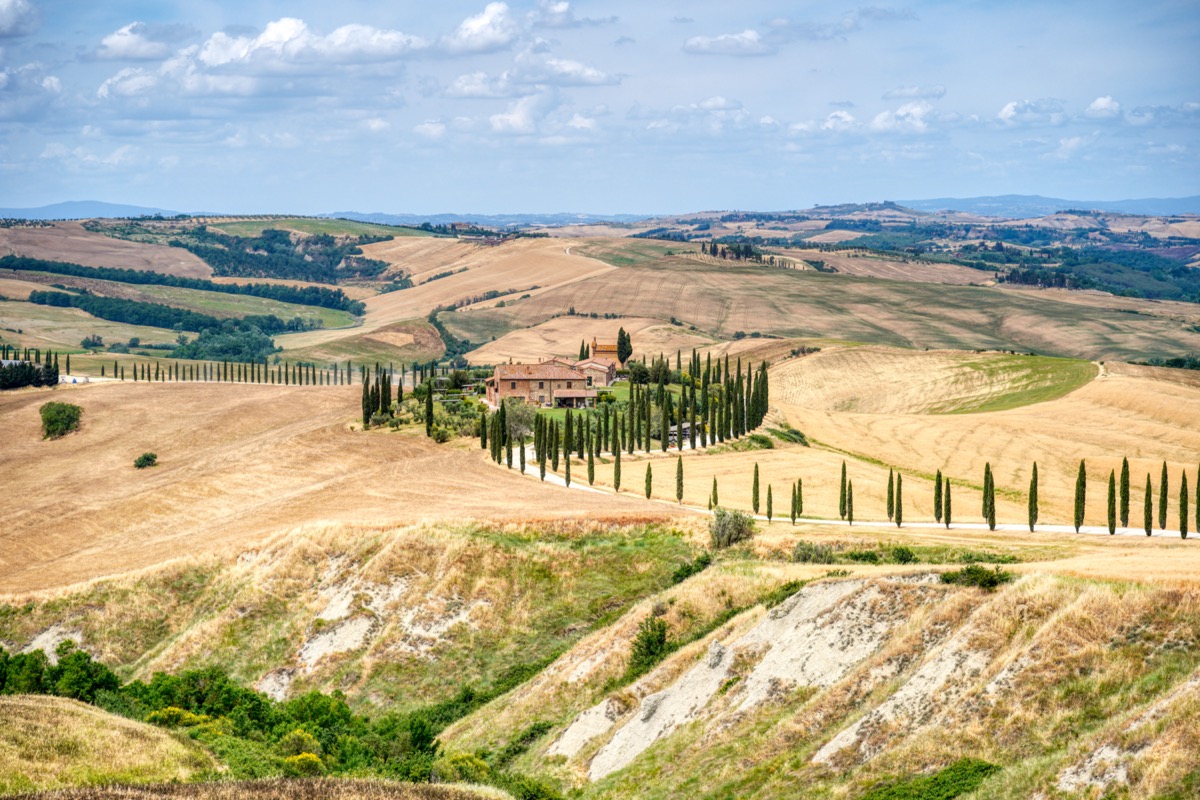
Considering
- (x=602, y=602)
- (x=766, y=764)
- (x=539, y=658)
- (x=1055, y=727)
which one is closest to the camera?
(x=1055, y=727)

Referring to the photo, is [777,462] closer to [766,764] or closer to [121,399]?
[766,764]

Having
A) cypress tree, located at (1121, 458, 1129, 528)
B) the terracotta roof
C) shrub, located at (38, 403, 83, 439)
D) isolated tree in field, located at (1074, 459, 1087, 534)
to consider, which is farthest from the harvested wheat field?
cypress tree, located at (1121, 458, 1129, 528)

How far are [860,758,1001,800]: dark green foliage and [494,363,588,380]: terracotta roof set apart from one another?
96022mm

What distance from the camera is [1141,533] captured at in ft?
240

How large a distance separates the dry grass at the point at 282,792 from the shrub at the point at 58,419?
100711mm

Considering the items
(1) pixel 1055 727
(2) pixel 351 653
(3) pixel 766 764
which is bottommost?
(2) pixel 351 653

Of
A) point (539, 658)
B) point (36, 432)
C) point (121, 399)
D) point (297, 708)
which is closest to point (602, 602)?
point (539, 658)

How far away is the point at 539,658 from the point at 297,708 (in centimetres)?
1282

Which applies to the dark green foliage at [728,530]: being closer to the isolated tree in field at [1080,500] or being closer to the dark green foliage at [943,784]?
the isolated tree in field at [1080,500]

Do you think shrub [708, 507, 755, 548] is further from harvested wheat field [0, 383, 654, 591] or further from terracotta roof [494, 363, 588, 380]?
terracotta roof [494, 363, 588, 380]

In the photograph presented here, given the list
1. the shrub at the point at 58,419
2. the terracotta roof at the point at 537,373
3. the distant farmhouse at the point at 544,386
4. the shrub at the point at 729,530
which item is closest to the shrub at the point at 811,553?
the shrub at the point at 729,530

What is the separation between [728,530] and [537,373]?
209 ft

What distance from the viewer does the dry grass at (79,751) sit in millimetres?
36469

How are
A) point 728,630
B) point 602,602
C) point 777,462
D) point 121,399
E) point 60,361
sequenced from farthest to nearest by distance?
point 60,361 < point 121,399 < point 777,462 < point 602,602 < point 728,630
